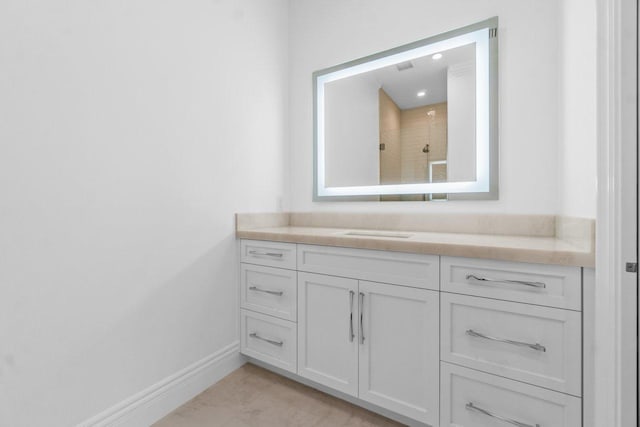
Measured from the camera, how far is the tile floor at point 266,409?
58.4 inches

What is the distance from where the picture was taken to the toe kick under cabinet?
1.08 m

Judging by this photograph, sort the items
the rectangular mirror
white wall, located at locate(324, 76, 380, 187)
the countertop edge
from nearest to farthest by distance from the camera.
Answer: the countertop edge, the rectangular mirror, white wall, located at locate(324, 76, 380, 187)

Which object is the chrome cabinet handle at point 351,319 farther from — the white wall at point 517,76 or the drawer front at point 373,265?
the white wall at point 517,76

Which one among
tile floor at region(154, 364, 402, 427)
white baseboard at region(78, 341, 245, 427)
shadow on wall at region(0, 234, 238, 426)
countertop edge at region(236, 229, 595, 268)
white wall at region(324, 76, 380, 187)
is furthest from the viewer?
white wall at region(324, 76, 380, 187)

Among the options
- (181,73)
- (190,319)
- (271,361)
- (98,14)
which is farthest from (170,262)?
(98,14)

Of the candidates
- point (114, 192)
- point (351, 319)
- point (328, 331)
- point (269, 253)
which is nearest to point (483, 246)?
point (351, 319)

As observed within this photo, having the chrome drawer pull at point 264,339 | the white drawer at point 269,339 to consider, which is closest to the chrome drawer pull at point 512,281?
the white drawer at point 269,339

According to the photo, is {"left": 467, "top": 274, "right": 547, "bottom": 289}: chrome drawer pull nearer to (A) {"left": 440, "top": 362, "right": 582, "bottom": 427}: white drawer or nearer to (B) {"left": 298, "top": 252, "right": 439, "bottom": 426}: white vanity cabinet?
(B) {"left": 298, "top": 252, "right": 439, "bottom": 426}: white vanity cabinet

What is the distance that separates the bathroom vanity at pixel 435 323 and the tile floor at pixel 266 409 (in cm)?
7

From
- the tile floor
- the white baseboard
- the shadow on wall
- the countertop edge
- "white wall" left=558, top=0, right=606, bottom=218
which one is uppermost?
"white wall" left=558, top=0, right=606, bottom=218

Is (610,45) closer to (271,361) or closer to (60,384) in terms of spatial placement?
(271,361)

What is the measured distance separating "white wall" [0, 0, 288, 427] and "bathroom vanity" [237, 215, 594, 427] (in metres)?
0.44

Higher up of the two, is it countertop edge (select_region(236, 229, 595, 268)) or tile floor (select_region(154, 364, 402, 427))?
countertop edge (select_region(236, 229, 595, 268))

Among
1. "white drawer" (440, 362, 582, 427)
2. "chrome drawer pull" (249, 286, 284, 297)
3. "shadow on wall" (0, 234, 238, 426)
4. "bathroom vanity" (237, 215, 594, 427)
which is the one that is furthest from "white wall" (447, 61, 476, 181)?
"shadow on wall" (0, 234, 238, 426)
